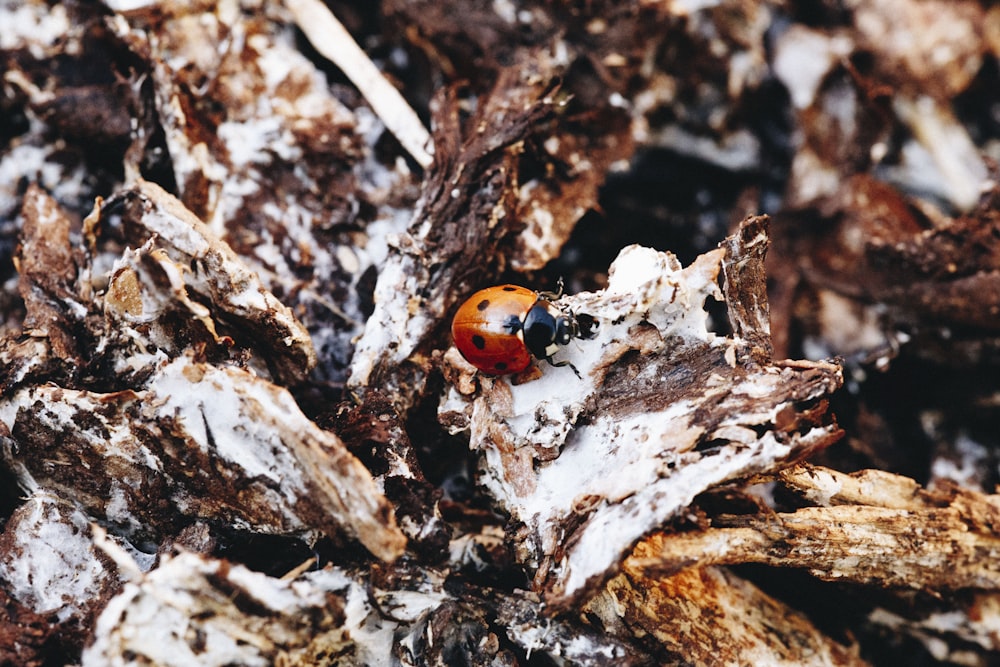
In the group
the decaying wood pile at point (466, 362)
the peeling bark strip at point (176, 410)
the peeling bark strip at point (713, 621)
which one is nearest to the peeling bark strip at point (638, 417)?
the decaying wood pile at point (466, 362)

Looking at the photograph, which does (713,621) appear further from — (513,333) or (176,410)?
(176,410)

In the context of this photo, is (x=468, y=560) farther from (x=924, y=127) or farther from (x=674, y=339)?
(x=924, y=127)

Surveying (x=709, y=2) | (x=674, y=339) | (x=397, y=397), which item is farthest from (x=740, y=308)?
(x=709, y=2)

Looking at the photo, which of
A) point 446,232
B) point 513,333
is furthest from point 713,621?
point 446,232

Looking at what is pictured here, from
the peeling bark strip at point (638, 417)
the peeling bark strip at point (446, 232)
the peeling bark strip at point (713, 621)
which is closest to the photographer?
the peeling bark strip at point (638, 417)

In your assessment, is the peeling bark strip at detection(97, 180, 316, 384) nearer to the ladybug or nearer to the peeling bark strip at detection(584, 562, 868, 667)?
the ladybug

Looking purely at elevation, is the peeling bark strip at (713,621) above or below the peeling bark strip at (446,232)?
below

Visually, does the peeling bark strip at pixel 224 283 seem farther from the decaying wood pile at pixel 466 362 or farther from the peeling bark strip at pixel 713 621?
the peeling bark strip at pixel 713 621
